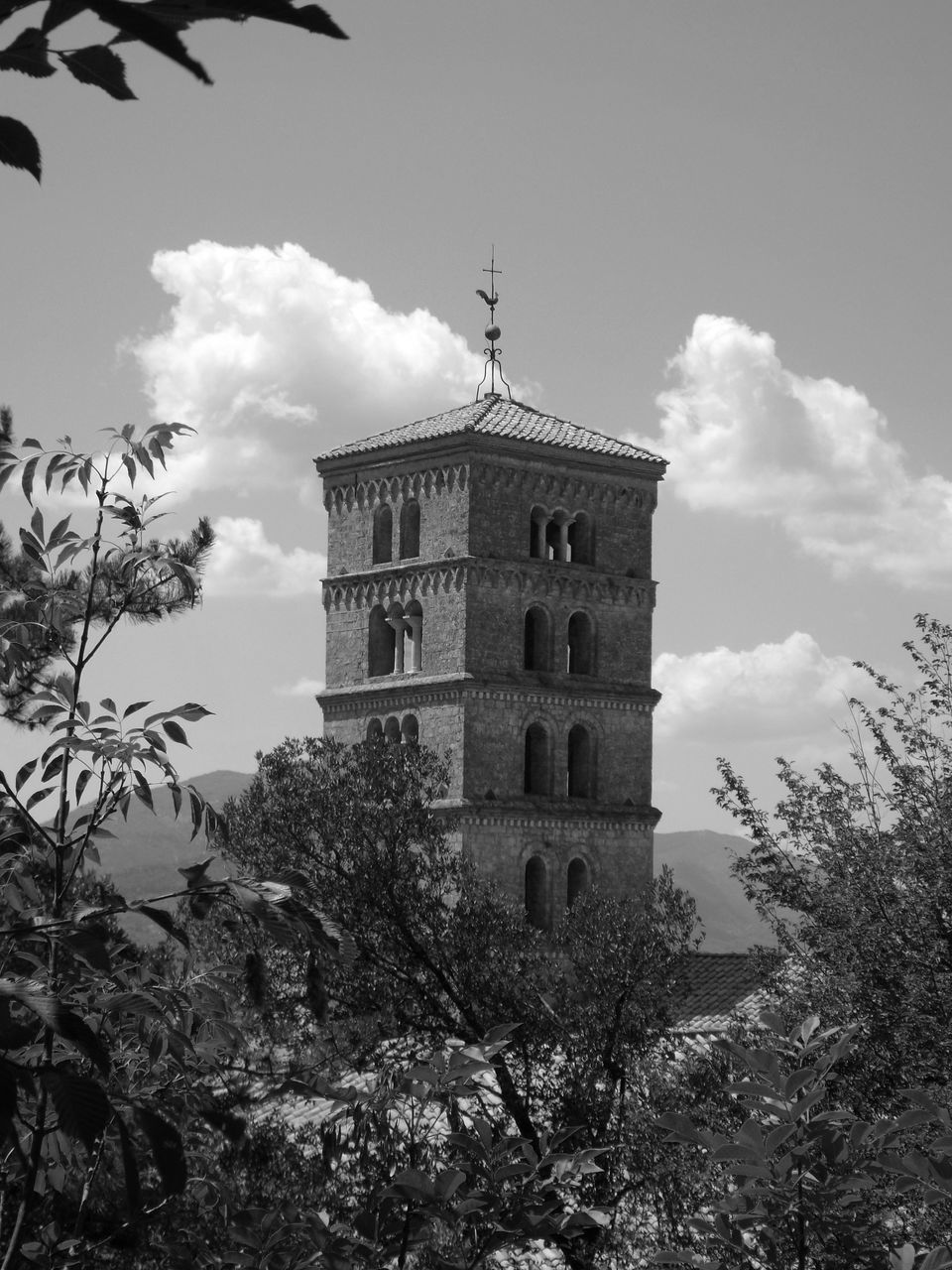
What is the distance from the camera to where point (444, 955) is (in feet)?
85.8

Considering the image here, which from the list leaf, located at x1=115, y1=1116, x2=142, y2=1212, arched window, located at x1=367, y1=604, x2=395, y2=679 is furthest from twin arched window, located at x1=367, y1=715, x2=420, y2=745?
leaf, located at x1=115, y1=1116, x2=142, y2=1212

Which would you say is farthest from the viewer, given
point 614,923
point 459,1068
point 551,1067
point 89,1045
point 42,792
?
point 614,923

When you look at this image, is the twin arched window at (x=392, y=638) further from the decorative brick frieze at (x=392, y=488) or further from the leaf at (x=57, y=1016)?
the leaf at (x=57, y=1016)

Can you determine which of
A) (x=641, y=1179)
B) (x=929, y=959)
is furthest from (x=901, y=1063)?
(x=641, y=1179)

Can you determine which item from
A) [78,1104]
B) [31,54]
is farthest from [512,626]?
[31,54]

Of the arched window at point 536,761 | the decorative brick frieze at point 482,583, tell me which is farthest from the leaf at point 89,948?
the arched window at point 536,761

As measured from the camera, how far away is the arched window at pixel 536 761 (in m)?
45.8

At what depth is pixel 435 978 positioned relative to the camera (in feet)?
86.1

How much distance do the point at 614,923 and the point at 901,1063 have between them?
11557 millimetres

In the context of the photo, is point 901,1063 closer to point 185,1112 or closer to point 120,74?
point 185,1112

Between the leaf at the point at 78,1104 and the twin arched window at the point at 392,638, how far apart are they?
43.9 metres

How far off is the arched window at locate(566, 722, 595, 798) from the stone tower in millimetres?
49

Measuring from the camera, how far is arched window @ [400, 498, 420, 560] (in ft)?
155

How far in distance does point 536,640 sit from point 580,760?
341cm
